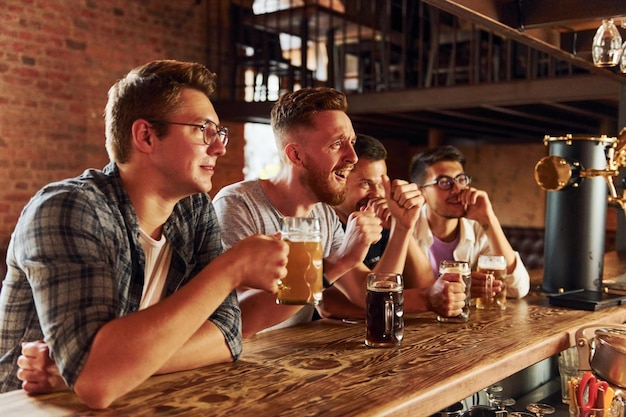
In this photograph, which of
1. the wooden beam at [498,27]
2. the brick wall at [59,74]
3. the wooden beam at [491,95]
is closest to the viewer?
the wooden beam at [498,27]

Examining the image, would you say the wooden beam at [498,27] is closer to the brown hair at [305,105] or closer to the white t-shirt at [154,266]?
the brown hair at [305,105]

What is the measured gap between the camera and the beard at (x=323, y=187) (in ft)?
6.86

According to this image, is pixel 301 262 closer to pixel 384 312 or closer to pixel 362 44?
pixel 384 312

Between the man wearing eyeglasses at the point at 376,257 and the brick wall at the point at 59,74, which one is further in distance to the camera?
the brick wall at the point at 59,74

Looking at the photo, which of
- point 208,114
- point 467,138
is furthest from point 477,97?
point 208,114

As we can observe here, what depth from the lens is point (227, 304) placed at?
1534mm

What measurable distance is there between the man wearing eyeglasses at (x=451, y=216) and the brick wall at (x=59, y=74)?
12.4ft

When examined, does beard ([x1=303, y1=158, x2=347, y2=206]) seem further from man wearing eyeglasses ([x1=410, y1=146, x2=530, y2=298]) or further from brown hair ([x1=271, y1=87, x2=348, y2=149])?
man wearing eyeglasses ([x1=410, y1=146, x2=530, y2=298])

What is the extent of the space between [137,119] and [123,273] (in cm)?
32

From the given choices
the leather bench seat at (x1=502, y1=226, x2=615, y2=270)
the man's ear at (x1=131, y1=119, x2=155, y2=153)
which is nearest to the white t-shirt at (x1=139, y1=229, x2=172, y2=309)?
the man's ear at (x1=131, y1=119, x2=155, y2=153)

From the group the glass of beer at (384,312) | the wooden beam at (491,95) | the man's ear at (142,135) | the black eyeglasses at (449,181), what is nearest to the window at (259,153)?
the wooden beam at (491,95)

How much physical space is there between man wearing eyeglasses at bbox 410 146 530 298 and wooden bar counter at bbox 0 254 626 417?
1.99 feet

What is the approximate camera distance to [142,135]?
4.77 ft

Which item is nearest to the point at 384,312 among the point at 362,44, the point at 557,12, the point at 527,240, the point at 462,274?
the point at 462,274
